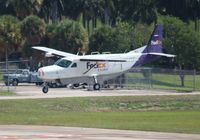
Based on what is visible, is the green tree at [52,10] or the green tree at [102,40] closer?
the green tree at [102,40]

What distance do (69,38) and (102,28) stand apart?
4523 mm

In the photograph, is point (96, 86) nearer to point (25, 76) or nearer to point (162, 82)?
point (162, 82)

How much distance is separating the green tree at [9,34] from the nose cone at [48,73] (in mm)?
23068

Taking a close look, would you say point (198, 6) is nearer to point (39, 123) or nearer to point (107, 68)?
point (107, 68)

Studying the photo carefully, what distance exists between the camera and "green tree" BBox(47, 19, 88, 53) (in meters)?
78.2

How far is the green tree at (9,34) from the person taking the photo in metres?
76.1

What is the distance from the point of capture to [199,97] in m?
42.6

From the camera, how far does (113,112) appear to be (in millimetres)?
36375

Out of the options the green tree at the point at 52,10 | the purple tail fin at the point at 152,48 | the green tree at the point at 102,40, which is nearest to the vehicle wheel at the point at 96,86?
the purple tail fin at the point at 152,48

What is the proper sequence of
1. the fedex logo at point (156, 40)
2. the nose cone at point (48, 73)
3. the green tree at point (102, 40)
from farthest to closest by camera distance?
the green tree at point (102, 40) < the fedex logo at point (156, 40) < the nose cone at point (48, 73)

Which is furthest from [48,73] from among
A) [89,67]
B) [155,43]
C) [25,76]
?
[155,43]

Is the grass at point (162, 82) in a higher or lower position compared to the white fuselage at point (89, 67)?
lower

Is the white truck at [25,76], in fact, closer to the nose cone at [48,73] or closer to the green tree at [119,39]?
the nose cone at [48,73]

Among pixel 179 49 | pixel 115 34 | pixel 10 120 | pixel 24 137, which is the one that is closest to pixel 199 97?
pixel 10 120
